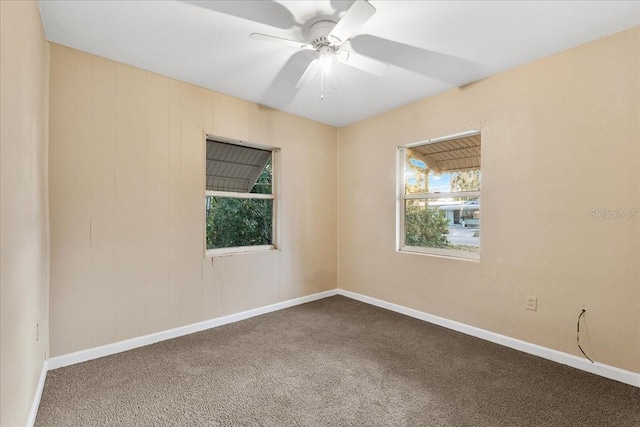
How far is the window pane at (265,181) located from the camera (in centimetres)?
366

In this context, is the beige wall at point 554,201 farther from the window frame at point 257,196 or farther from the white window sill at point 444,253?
the window frame at point 257,196

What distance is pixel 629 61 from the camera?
2.10 metres

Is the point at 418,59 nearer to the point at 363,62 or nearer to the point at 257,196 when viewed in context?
the point at 363,62

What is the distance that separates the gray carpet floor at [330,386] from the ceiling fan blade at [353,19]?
7.57ft

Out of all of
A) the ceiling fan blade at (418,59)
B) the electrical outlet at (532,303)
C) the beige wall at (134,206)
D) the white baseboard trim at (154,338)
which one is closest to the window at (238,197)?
the beige wall at (134,206)

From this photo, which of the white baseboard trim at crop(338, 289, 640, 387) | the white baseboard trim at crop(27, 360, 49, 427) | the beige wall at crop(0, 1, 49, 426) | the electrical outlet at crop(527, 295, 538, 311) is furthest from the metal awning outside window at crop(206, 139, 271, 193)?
the electrical outlet at crop(527, 295, 538, 311)

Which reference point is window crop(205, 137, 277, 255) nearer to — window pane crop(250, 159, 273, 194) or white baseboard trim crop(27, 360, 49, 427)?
window pane crop(250, 159, 273, 194)

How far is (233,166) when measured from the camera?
11.4ft

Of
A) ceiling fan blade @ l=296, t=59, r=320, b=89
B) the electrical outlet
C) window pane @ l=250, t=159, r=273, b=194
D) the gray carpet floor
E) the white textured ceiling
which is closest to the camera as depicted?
the gray carpet floor

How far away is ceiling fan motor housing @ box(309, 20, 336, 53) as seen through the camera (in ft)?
6.53

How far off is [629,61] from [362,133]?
2543 mm

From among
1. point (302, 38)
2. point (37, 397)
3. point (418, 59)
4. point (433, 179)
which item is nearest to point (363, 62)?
point (302, 38)

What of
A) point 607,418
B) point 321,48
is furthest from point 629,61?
point 607,418

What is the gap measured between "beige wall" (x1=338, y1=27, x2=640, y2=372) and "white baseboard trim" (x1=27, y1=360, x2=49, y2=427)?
3.25 m
